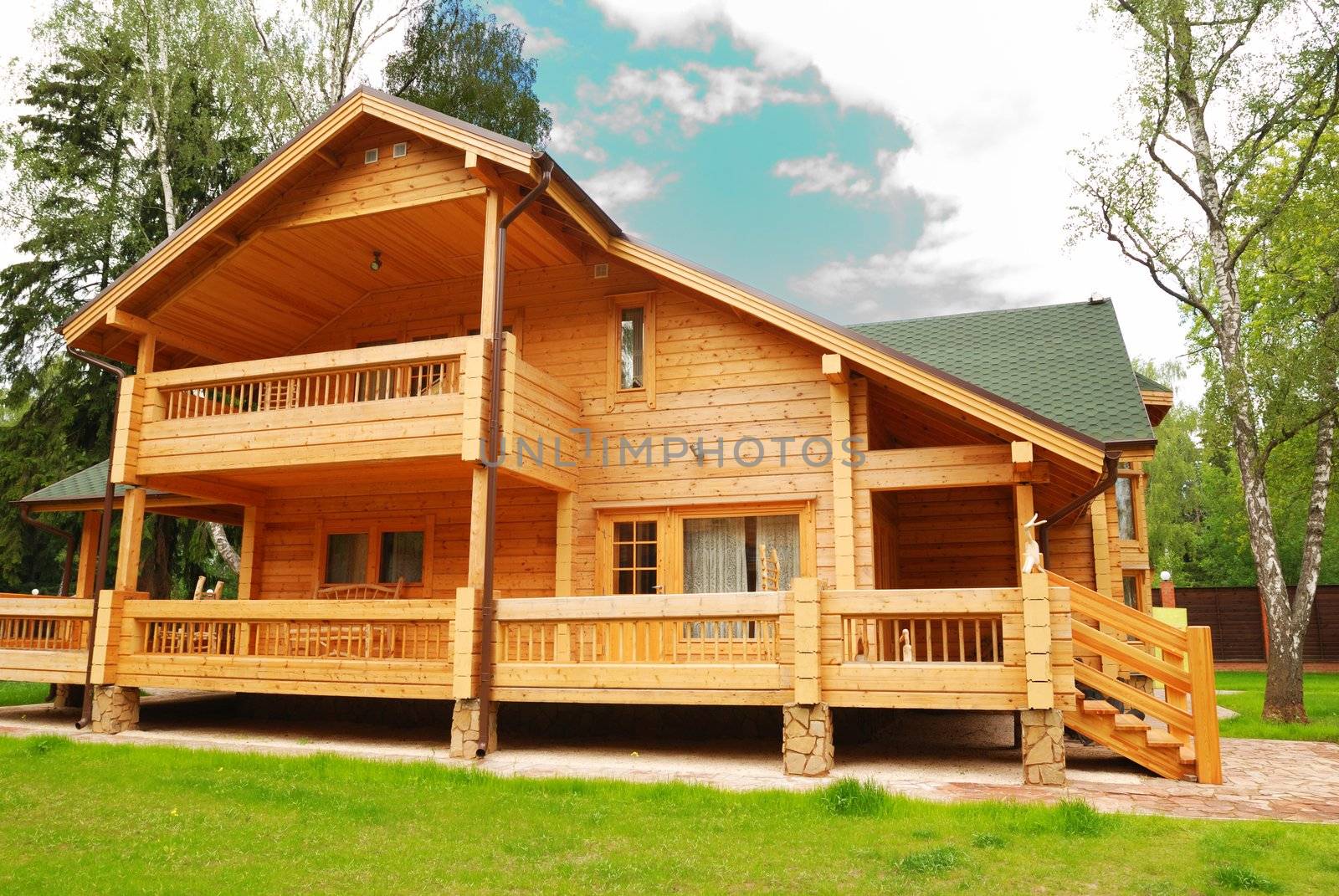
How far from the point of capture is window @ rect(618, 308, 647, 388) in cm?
1283

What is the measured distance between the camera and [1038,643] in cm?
834

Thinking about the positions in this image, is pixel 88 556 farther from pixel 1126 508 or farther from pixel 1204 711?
pixel 1126 508

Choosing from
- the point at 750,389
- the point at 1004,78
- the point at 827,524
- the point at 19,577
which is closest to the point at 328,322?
the point at 750,389

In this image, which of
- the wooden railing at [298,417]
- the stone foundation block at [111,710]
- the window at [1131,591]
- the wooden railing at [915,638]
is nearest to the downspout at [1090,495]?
the wooden railing at [915,638]

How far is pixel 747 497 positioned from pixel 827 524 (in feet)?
3.31

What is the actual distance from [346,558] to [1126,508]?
42.0ft

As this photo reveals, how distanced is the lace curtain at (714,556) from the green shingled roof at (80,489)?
9243 millimetres

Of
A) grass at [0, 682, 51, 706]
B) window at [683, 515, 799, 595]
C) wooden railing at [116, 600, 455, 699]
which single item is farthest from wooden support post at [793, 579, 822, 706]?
grass at [0, 682, 51, 706]

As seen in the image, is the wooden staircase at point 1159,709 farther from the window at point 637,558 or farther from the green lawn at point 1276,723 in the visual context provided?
the window at point 637,558

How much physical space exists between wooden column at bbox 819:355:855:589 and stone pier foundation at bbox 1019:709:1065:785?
3.03 metres

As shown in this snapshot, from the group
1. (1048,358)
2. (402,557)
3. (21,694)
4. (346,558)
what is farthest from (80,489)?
(1048,358)

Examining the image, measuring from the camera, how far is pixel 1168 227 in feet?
49.9

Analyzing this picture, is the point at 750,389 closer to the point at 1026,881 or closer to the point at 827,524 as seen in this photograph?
the point at 827,524

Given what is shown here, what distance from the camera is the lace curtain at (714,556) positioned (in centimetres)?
1198
